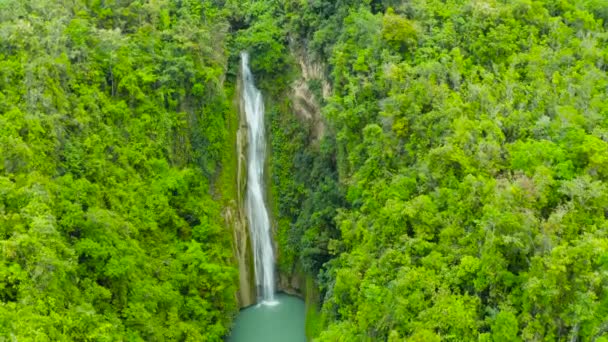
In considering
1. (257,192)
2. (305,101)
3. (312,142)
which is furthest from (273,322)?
(305,101)

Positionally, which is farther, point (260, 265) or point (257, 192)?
point (257, 192)

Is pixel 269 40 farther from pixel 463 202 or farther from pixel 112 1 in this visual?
pixel 463 202

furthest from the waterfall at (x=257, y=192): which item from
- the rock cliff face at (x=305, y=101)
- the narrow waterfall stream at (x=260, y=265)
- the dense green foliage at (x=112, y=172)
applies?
the dense green foliage at (x=112, y=172)

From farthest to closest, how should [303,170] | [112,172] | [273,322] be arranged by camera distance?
[303,170] < [273,322] < [112,172]

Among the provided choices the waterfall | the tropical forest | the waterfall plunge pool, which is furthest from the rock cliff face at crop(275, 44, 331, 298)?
the waterfall

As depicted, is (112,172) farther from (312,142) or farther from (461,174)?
(461,174)

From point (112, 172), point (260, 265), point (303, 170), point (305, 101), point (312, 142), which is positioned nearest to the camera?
point (112, 172)

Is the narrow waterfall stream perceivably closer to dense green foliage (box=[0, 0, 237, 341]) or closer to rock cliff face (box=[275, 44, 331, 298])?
rock cliff face (box=[275, 44, 331, 298])
